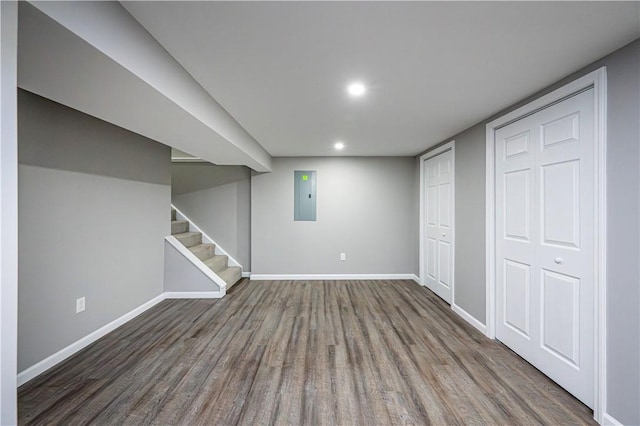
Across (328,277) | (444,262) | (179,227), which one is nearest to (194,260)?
(179,227)

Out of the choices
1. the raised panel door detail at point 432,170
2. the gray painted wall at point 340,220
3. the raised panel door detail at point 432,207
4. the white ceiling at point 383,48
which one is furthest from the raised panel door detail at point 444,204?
the white ceiling at point 383,48

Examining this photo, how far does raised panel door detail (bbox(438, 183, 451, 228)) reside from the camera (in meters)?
Answer: 3.99

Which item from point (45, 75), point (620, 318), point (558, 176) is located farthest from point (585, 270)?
point (45, 75)

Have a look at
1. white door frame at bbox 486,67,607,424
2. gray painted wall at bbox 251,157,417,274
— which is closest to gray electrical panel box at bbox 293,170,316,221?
gray painted wall at bbox 251,157,417,274

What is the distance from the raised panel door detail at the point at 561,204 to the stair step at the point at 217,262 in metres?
4.30

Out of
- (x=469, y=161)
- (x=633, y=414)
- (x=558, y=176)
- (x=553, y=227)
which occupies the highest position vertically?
(x=469, y=161)

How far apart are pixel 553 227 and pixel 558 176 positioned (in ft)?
1.25

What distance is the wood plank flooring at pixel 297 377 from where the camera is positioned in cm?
183

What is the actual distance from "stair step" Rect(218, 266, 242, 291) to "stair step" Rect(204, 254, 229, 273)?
0.08m

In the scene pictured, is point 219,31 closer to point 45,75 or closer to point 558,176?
point 45,75

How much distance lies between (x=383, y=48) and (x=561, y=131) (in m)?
1.50

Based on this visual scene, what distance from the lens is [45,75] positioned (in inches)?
58.2

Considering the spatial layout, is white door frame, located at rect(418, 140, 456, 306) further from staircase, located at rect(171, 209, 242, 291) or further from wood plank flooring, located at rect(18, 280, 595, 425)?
staircase, located at rect(171, 209, 242, 291)

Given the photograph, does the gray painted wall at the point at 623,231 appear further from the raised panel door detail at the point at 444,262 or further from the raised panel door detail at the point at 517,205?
the raised panel door detail at the point at 444,262
